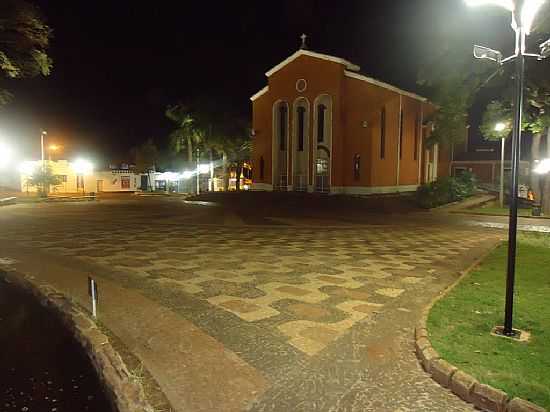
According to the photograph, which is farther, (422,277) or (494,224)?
(494,224)

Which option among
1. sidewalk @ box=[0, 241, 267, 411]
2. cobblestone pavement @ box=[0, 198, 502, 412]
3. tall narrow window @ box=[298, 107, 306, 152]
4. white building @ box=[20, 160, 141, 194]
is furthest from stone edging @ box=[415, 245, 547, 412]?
white building @ box=[20, 160, 141, 194]

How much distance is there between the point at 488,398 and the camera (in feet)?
13.4

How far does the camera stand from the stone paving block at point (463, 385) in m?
4.24

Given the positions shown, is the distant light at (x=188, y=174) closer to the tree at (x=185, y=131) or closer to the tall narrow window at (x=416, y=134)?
the tree at (x=185, y=131)

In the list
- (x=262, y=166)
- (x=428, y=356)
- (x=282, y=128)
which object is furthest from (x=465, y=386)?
(x=262, y=166)

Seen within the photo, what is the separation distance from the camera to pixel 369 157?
29.7 meters

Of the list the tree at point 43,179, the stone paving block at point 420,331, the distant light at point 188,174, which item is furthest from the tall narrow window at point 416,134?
the stone paving block at point 420,331

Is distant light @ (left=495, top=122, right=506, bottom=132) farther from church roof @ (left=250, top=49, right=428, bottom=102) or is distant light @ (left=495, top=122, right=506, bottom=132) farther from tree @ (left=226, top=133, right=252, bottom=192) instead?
tree @ (left=226, top=133, right=252, bottom=192)

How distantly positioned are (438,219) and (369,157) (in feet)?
31.5

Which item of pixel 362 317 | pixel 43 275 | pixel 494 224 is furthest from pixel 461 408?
pixel 494 224

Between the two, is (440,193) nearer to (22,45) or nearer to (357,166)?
(357,166)

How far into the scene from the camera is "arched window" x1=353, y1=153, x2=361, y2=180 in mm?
30266

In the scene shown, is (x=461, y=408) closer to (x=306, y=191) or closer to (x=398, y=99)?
(x=306, y=191)

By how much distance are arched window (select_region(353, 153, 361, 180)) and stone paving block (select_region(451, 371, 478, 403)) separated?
26390 millimetres
